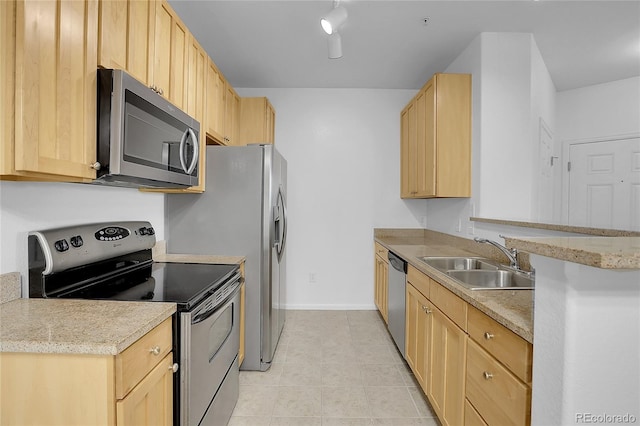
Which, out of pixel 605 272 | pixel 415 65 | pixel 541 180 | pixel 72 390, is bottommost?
pixel 72 390

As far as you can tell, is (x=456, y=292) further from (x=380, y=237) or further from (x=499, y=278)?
(x=380, y=237)

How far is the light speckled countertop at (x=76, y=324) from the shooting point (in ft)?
2.87

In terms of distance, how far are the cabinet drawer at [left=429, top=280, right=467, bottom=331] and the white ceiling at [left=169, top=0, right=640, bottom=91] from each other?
1.97 m

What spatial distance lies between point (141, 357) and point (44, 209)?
0.90 m

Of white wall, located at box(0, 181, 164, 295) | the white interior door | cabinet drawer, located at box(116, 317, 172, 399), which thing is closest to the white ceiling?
the white interior door

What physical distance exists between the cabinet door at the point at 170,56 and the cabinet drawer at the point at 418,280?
6.13ft

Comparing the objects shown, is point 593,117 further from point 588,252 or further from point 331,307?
point 588,252

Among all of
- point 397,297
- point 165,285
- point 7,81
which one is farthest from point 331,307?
point 7,81

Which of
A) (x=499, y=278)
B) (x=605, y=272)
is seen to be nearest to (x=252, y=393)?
(x=499, y=278)

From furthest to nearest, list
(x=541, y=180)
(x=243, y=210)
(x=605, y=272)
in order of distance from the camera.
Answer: (x=541, y=180), (x=243, y=210), (x=605, y=272)

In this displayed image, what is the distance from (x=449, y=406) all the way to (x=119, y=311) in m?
1.57

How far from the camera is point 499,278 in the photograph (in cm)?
195

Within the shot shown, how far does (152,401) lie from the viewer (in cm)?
109

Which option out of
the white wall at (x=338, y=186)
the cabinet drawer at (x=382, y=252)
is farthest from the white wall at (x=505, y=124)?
the white wall at (x=338, y=186)
